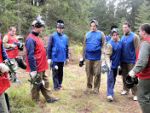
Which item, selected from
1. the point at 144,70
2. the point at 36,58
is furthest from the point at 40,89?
the point at 144,70

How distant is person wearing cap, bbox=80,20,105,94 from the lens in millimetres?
8758

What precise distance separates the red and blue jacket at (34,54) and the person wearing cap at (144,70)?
2.26 meters

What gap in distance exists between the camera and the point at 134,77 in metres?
6.29

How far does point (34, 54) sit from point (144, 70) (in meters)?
2.54

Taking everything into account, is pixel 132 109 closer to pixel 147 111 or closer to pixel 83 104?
pixel 83 104

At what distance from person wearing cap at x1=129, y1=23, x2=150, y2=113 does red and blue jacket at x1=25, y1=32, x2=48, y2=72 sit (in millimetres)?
2258

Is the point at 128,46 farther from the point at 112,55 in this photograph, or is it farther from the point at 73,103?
the point at 73,103

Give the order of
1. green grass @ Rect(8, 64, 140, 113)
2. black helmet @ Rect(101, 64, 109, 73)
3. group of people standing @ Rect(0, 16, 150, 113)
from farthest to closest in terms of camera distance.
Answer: black helmet @ Rect(101, 64, 109, 73) → green grass @ Rect(8, 64, 140, 113) → group of people standing @ Rect(0, 16, 150, 113)

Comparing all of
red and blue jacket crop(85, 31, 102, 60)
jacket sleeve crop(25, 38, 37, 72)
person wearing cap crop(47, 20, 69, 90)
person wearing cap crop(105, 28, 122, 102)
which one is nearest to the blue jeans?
person wearing cap crop(105, 28, 122, 102)

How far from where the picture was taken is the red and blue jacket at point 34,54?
23.2 feet

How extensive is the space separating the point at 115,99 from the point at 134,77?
2.53m


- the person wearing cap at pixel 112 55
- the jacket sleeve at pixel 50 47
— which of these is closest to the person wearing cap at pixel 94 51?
the person wearing cap at pixel 112 55

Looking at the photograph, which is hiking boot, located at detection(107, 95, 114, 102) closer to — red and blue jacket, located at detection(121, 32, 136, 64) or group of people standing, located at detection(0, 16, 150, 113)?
group of people standing, located at detection(0, 16, 150, 113)

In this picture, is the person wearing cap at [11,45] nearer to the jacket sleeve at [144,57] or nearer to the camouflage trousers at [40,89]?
the camouflage trousers at [40,89]
